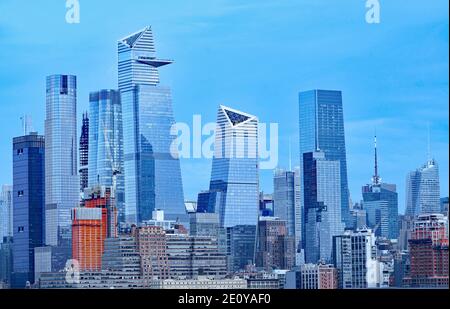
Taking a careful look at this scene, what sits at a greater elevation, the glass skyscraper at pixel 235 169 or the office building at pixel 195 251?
the glass skyscraper at pixel 235 169

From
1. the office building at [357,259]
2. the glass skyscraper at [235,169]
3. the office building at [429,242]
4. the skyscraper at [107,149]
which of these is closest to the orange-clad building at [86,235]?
the skyscraper at [107,149]

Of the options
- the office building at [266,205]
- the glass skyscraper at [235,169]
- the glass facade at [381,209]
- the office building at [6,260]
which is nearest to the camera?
the office building at [6,260]

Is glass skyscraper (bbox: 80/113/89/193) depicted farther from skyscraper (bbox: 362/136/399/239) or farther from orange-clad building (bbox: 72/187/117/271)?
skyscraper (bbox: 362/136/399/239)

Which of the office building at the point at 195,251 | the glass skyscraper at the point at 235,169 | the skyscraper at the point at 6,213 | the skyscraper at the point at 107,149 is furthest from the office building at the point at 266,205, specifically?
the skyscraper at the point at 6,213

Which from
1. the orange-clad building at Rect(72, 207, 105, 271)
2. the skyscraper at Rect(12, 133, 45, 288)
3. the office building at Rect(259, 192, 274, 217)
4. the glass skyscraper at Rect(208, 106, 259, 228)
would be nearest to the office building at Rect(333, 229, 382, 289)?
the office building at Rect(259, 192, 274, 217)

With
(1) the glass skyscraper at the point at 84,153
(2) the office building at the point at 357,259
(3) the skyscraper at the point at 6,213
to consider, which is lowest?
(2) the office building at the point at 357,259

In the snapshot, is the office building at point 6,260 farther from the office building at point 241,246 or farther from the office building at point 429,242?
the office building at point 429,242

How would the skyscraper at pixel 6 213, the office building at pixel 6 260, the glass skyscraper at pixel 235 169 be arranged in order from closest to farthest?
1. the office building at pixel 6 260
2. the glass skyscraper at pixel 235 169
3. the skyscraper at pixel 6 213

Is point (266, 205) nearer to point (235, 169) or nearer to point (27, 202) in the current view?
point (235, 169)

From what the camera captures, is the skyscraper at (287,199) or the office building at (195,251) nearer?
the skyscraper at (287,199)

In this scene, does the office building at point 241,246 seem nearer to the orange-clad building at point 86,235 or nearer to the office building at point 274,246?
the office building at point 274,246
